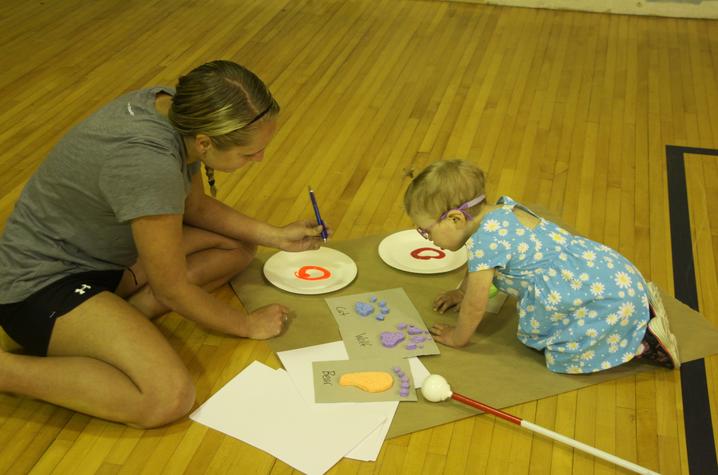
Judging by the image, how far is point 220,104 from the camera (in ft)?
5.01

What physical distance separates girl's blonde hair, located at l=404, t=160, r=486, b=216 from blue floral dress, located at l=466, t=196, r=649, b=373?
0.26 feet

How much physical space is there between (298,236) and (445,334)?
464mm

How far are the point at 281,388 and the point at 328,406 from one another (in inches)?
4.9

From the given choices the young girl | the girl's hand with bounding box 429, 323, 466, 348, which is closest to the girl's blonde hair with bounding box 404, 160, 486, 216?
the young girl

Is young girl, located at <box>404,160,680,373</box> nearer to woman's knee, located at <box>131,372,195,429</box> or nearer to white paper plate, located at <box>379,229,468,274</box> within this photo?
white paper plate, located at <box>379,229,468,274</box>

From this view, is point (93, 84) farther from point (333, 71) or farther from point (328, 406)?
point (328, 406)

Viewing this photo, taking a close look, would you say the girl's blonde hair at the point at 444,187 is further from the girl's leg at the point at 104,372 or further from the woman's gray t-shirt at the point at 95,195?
the girl's leg at the point at 104,372

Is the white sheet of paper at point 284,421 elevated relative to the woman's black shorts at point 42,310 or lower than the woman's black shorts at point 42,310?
lower

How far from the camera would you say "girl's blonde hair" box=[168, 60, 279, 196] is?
1.53 meters

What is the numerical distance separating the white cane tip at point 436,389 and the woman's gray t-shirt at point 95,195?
0.65 metres

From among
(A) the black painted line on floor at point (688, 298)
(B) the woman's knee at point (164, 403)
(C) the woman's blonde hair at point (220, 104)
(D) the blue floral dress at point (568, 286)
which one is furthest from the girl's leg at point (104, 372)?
(A) the black painted line on floor at point (688, 298)

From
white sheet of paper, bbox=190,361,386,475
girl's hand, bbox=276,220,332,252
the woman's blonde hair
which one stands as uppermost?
the woman's blonde hair

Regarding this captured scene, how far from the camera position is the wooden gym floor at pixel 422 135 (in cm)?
162

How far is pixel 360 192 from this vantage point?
254cm
